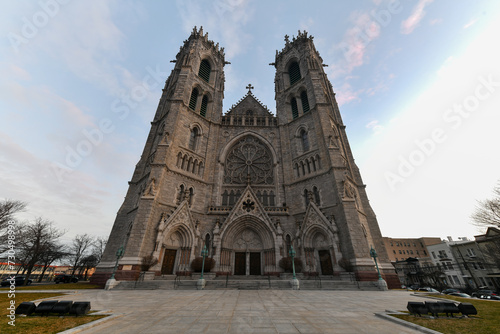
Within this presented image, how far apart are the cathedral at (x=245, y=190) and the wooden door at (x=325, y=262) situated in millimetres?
86

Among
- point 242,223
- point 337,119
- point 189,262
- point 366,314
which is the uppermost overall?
point 337,119

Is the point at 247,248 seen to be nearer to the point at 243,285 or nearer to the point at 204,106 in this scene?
the point at 243,285

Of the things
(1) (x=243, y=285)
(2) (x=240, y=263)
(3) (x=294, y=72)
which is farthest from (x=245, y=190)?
(3) (x=294, y=72)

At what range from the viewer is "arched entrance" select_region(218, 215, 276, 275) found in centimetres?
1936

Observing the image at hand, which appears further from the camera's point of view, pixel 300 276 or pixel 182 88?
pixel 182 88

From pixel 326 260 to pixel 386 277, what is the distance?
5106 millimetres

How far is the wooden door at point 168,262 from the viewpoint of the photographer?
17469 mm

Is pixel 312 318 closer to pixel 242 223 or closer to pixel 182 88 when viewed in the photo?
pixel 242 223

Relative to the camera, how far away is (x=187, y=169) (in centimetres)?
2286

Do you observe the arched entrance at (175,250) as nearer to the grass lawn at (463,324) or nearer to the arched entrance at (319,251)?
the arched entrance at (319,251)

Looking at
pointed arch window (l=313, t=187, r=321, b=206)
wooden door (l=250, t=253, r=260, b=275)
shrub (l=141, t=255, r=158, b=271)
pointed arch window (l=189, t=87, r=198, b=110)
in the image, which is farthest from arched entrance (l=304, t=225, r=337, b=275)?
pointed arch window (l=189, t=87, r=198, b=110)

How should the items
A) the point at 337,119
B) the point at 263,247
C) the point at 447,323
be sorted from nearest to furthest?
the point at 447,323 → the point at 263,247 → the point at 337,119

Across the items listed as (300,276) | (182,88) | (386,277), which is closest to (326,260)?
(300,276)

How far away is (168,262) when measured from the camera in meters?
17.8
